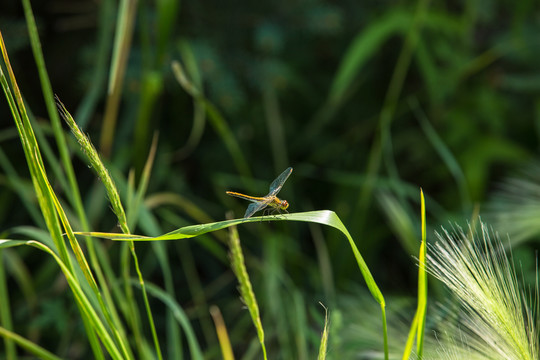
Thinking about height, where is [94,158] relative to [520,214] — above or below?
above

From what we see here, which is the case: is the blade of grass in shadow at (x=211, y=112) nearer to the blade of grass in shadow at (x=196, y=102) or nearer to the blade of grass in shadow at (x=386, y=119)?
the blade of grass in shadow at (x=196, y=102)

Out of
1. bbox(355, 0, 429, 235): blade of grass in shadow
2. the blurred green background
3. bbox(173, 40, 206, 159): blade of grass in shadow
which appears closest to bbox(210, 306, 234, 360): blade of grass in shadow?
the blurred green background

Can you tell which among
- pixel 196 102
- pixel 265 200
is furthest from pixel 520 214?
pixel 196 102

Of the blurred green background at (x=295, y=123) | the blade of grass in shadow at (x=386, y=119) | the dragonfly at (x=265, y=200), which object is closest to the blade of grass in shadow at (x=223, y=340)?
the dragonfly at (x=265, y=200)

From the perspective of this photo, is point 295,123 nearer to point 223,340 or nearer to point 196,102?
point 196,102

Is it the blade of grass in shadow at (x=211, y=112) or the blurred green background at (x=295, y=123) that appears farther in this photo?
the blurred green background at (x=295, y=123)

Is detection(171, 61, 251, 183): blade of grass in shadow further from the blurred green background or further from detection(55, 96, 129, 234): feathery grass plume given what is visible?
detection(55, 96, 129, 234): feathery grass plume

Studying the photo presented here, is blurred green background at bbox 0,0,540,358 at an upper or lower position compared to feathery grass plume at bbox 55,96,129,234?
lower

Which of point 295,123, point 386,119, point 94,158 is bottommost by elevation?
point 295,123
